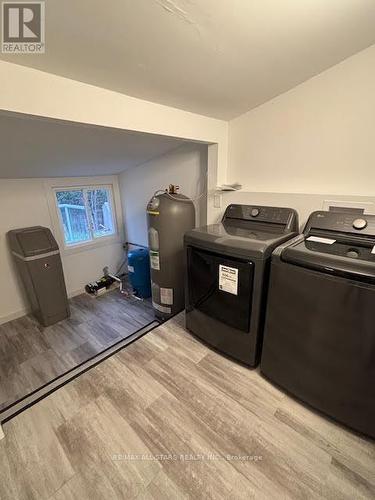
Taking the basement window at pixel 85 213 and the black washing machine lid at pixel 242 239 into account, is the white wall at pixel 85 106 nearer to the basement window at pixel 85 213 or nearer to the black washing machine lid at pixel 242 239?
the black washing machine lid at pixel 242 239

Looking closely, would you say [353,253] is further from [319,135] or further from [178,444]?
[178,444]

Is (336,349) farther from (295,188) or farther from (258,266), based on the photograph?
(295,188)

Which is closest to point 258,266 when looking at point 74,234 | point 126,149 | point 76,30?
point 76,30

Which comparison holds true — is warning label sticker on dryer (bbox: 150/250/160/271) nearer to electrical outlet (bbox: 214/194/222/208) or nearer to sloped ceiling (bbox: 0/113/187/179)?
electrical outlet (bbox: 214/194/222/208)

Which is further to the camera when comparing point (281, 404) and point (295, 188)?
point (295, 188)

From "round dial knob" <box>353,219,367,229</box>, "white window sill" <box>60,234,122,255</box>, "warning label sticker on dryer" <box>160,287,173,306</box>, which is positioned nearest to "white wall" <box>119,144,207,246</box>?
"white window sill" <box>60,234,122,255</box>

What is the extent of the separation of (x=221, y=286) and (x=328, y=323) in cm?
57

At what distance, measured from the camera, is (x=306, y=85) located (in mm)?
1521

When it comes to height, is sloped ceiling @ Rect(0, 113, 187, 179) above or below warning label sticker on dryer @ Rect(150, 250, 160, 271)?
above

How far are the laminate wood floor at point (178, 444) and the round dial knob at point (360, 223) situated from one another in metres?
1.06

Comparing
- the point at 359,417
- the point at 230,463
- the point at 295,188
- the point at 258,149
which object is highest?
the point at 258,149

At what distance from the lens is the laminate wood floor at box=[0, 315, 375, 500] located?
90 cm

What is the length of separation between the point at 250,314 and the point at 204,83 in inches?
55.2

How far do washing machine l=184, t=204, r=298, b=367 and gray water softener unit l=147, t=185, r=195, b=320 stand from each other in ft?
1.75
